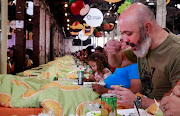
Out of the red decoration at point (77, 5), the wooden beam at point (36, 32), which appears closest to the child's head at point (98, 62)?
the red decoration at point (77, 5)

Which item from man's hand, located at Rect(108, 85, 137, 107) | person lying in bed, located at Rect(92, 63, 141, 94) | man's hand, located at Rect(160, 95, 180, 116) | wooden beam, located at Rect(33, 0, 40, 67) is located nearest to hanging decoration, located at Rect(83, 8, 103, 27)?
wooden beam, located at Rect(33, 0, 40, 67)

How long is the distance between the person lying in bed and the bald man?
25.9 inches

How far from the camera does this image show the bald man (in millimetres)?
1586

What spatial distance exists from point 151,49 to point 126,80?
3.55 ft

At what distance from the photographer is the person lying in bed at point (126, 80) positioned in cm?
244

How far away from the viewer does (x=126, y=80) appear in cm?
276

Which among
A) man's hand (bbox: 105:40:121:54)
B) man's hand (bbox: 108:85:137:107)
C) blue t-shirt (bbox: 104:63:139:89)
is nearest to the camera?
man's hand (bbox: 108:85:137:107)

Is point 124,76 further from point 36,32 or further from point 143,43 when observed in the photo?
point 36,32

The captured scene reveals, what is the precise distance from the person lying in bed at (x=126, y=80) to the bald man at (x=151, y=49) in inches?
25.9

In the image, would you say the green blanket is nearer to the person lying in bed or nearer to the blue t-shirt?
the person lying in bed

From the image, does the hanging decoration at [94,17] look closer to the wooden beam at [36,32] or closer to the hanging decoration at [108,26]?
the wooden beam at [36,32]

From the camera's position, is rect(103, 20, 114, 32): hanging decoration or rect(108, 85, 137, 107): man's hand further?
rect(103, 20, 114, 32): hanging decoration

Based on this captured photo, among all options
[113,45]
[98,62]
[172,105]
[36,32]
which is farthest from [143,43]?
[36,32]

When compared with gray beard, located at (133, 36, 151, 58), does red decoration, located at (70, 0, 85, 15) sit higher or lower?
higher
